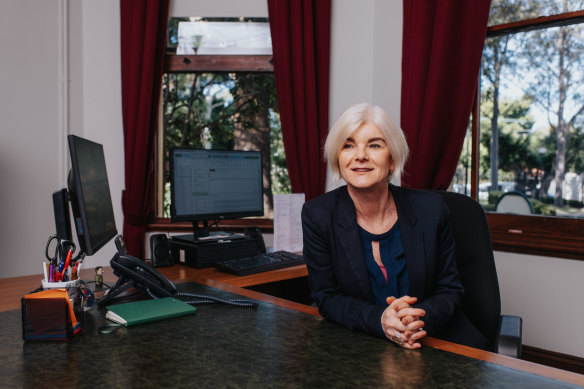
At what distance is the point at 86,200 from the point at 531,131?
241 centimetres

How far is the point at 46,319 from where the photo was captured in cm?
Answer: 112

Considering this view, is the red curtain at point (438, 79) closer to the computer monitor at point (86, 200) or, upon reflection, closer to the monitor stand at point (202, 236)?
the monitor stand at point (202, 236)

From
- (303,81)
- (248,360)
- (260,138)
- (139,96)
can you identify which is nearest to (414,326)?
(248,360)

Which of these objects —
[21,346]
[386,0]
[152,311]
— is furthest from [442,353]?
[386,0]

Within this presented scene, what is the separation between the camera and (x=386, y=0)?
10.1ft

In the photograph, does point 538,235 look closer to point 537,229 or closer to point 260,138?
point 537,229

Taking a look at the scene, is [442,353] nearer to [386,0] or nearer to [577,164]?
[577,164]

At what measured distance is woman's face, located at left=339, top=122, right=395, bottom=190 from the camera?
5.08 feet

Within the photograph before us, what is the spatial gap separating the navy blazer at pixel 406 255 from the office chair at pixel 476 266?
0.43 ft

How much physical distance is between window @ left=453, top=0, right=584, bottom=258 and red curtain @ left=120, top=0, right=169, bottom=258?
6.97 ft

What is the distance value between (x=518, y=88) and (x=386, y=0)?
3.28ft

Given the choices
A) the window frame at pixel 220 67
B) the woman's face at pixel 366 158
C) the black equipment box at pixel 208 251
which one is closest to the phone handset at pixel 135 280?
the black equipment box at pixel 208 251

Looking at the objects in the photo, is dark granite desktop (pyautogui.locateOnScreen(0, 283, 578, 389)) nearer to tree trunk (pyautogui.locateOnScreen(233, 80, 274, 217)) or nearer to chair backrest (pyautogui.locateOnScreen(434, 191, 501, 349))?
chair backrest (pyautogui.locateOnScreen(434, 191, 501, 349))

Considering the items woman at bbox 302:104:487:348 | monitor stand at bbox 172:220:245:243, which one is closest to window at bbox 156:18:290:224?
monitor stand at bbox 172:220:245:243
